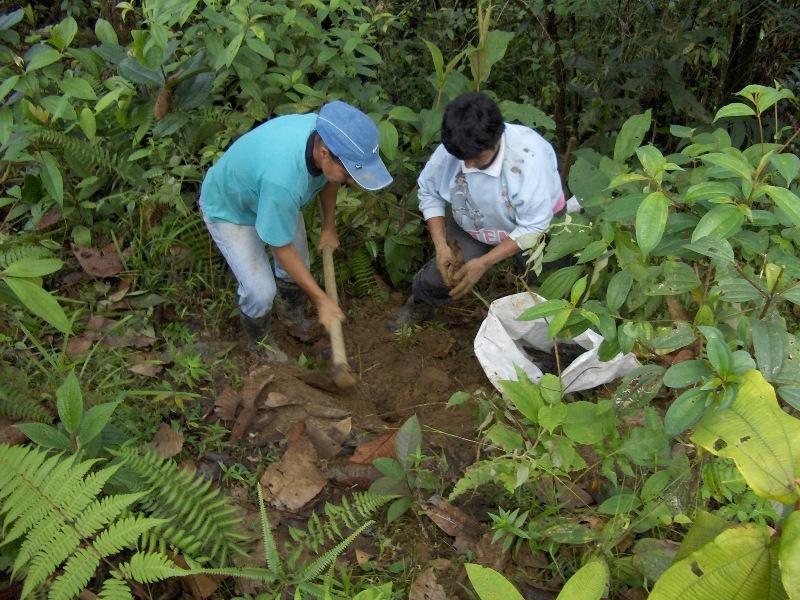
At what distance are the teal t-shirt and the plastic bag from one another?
1.03 meters

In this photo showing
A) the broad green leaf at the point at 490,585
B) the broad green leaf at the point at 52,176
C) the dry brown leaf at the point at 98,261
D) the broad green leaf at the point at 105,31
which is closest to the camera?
the broad green leaf at the point at 490,585

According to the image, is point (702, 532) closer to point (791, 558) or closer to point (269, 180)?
point (791, 558)

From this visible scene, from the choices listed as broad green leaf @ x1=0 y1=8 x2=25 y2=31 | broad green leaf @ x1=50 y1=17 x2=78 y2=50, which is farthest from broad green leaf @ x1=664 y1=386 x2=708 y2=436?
broad green leaf @ x1=0 y1=8 x2=25 y2=31

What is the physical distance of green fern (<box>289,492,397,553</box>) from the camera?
2.35 m

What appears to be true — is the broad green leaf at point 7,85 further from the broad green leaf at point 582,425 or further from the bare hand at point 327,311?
the broad green leaf at point 582,425

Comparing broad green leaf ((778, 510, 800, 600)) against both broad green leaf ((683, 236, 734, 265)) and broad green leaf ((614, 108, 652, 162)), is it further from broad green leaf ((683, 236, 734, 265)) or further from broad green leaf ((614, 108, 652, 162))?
broad green leaf ((614, 108, 652, 162))

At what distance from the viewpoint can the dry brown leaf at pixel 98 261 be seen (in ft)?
12.3

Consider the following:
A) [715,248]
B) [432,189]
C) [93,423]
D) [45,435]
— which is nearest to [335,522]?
[93,423]

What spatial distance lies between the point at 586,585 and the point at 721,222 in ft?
3.22

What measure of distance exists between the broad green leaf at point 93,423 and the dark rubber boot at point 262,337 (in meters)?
1.13

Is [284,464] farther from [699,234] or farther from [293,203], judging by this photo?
[699,234]

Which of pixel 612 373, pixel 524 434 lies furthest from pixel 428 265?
pixel 524 434

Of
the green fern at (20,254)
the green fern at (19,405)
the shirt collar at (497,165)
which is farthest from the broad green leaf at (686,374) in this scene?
the green fern at (20,254)

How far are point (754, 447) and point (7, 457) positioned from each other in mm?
2109
